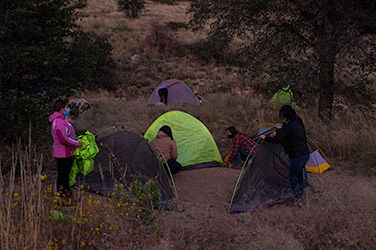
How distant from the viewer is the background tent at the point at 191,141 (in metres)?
8.14

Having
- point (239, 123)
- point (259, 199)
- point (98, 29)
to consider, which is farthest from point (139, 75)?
point (259, 199)

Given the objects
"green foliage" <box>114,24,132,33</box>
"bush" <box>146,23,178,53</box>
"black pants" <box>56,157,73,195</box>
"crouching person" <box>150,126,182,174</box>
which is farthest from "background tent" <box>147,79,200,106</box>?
"green foliage" <box>114,24,132,33</box>

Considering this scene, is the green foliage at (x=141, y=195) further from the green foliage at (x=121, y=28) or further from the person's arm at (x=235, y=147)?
the green foliage at (x=121, y=28)

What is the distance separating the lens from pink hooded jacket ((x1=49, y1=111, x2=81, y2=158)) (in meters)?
5.17

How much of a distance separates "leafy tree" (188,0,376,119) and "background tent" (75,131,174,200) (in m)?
4.62

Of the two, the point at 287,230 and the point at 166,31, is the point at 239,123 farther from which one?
the point at 166,31

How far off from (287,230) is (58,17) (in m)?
6.11

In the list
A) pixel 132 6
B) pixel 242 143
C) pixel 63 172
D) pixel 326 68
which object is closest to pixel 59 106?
pixel 63 172

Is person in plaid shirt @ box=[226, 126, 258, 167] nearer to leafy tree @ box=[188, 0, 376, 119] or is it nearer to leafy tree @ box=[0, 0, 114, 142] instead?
leafy tree @ box=[188, 0, 376, 119]

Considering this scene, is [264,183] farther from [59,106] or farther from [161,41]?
[161,41]

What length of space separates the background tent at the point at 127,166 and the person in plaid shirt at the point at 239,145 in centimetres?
213

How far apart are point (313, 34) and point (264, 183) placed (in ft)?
17.3

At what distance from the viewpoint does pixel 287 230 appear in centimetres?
448

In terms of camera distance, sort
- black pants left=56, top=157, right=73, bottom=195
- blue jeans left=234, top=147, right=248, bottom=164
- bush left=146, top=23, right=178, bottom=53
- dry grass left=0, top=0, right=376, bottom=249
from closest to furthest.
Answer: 1. dry grass left=0, top=0, right=376, bottom=249
2. black pants left=56, top=157, right=73, bottom=195
3. blue jeans left=234, top=147, right=248, bottom=164
4. bush left=146, top=23, right=178, bottom=53
